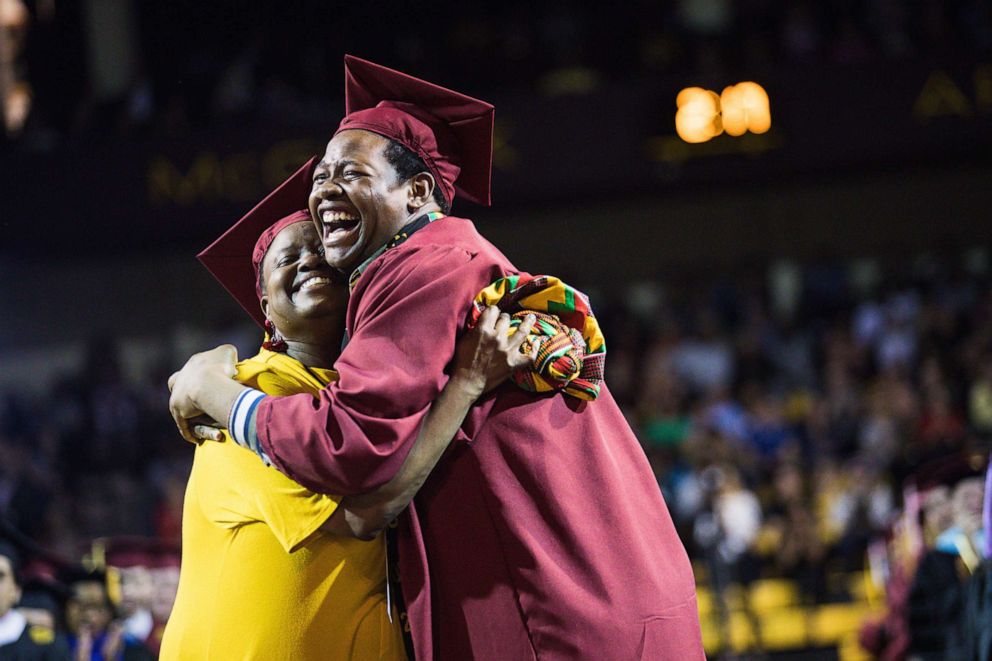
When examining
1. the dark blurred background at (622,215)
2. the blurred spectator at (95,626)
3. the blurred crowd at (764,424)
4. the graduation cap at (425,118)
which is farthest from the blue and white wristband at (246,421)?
the dark blurred background at (622,215)

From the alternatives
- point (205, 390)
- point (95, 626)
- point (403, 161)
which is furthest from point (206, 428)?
point (95, 626)

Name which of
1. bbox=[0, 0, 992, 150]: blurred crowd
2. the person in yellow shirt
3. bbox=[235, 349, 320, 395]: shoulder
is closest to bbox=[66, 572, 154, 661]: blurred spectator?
the person in yellow shirt

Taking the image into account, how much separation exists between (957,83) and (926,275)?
1534mm

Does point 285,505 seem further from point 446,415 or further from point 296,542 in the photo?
point 446,415

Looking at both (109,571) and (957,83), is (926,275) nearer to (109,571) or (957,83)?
(957,83)

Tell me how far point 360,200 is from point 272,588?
31.5 inches

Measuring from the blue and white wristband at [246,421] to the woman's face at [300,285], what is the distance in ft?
1.24

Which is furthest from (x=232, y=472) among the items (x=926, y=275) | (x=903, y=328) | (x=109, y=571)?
(x=926, y=275)

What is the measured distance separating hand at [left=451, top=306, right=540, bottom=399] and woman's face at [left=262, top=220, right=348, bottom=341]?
0.47 m

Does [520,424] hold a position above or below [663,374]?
above

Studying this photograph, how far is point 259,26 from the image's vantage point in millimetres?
13164

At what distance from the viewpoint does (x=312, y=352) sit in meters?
3.32

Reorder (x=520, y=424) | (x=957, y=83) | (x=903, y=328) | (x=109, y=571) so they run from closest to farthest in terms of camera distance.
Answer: (x=520, y=424) < (x=109, y=571) < (x=903, y=328) < (x=957, y=83)

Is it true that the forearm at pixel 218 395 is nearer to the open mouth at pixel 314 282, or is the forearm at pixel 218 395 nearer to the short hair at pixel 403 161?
the open mouth at pixel 314 282
